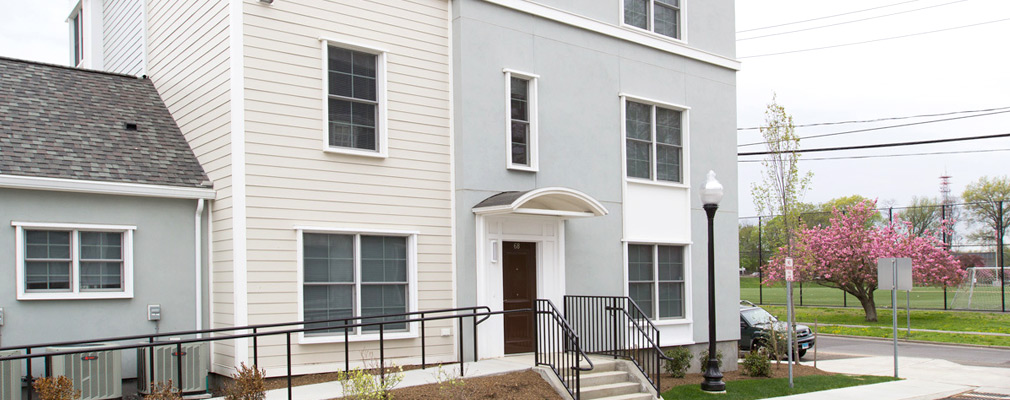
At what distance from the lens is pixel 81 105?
12.4 meters

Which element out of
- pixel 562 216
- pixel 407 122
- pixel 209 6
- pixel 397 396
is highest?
pixel 209 6

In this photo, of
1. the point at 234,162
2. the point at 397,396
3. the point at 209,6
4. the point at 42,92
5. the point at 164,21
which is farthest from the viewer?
the point at 164,21

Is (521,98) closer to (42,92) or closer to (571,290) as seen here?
(571,290)

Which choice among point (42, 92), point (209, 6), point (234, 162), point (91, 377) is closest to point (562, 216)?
point (234, 162)

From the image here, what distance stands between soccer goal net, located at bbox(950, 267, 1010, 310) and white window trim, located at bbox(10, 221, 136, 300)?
3336 cm

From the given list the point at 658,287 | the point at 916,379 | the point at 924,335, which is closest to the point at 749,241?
the point at 924,335

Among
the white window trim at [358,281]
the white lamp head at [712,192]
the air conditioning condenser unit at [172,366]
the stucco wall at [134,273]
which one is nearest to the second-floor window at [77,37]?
the stucco wall at [134,273]

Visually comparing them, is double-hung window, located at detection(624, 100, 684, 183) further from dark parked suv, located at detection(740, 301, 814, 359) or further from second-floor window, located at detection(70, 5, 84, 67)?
second-floor window, located at detection(70, 5, 84, 67)

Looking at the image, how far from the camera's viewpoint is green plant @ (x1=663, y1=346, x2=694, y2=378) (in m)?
15.0

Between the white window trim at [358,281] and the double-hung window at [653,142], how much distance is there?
17.4 feet

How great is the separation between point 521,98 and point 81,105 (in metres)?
7.08

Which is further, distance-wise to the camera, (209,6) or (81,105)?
(81,105)

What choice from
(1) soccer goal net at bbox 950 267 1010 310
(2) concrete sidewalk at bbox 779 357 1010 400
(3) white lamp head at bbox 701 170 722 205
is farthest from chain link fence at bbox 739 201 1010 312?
(3) white lamp head at bbox 701 170 722 205

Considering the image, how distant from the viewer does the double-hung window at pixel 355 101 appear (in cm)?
1171
